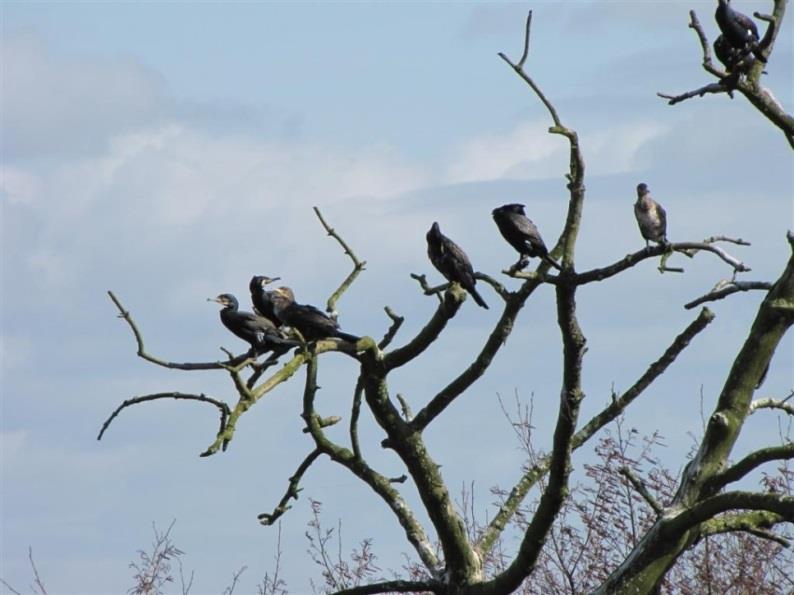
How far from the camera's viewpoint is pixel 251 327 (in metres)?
12.7

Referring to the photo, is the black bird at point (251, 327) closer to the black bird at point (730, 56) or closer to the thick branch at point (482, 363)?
the thick branch at point (482, 363)

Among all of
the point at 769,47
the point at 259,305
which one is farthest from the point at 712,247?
the point at 259,305

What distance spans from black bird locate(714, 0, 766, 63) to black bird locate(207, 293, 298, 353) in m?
3.27

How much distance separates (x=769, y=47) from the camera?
9836 millimetres

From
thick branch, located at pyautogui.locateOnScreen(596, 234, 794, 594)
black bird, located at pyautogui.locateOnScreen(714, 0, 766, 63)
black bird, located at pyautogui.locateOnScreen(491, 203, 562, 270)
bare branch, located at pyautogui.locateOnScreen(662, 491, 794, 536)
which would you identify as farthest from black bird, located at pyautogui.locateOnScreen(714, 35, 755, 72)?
bare branch, located at pyautogui.locateOnScreen(662, 491, 794, 536)

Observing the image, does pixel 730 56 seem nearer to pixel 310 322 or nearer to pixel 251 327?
pixel 310 322

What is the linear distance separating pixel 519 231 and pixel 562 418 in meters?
2.29

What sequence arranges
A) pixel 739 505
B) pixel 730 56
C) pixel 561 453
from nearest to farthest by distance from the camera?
pixel 739 505, pixel 561 453, pixel 730 56

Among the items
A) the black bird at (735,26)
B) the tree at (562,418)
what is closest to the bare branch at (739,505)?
the tree at (562,418)

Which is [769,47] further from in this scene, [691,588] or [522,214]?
[691,588]

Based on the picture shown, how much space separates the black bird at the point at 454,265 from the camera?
435 inches

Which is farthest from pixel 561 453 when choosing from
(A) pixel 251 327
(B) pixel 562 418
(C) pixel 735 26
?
(A) pixel 251 327

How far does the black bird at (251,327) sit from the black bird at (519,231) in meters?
1.69

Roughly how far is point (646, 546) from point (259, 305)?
4.26 metres
